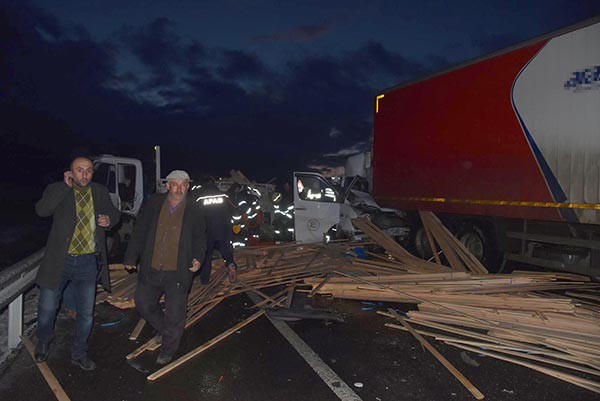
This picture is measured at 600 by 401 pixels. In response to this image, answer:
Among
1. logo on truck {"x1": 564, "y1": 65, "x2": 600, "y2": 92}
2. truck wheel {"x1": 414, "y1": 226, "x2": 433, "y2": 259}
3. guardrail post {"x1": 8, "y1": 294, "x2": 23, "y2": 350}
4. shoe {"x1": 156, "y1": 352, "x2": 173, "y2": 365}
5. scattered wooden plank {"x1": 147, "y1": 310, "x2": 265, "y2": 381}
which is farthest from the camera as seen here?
truck wheel {"x1": 414, "y1": 226, "x2": 433, "y2": 259}

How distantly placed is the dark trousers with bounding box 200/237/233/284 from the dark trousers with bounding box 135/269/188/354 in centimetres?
217

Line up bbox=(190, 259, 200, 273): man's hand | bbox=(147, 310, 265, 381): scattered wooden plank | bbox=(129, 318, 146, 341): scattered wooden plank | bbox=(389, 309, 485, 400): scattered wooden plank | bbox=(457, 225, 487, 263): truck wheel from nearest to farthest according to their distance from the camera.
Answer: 1. bbox=(389, 309, 485, 400): scattered wooden plank
2. bbox=(147, 310, 265, 381): scattered wooden plank
3. bbox=(190, 259, 200, 273): man's hand
4. bbox=(129, 318, 146, 341): scattered wooden plank
5. bbox=(457, 225, 487, 263): truck wheel

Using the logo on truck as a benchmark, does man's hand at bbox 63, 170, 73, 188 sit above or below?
below

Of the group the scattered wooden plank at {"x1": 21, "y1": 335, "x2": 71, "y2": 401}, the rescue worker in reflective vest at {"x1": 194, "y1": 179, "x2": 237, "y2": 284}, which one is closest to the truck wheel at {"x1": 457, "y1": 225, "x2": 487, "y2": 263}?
the rescue worker in reflective vest at {"x1": 194, "y1": 179, "x2": 237, "y2": 284}

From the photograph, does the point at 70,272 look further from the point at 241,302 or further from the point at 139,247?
the point at 241,302

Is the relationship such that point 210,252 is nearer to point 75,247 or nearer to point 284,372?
point 75,247

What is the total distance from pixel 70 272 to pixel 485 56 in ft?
22.3

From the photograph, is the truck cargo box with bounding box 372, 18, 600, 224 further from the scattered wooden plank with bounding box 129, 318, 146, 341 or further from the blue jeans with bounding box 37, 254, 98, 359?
the blue jeans with bounding box 37, 254, 98, 359

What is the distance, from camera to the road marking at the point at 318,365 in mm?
3775

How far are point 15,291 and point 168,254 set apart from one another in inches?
61.2

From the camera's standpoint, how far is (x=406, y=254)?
935cm

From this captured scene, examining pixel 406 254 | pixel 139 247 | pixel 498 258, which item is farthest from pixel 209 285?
pixel 498 258

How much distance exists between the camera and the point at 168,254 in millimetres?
4340

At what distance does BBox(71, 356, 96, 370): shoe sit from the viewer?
4.14 m
